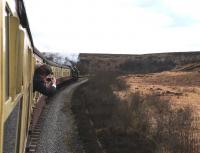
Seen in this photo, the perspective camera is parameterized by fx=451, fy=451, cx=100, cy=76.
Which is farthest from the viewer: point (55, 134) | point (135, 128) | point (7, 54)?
point (135, 128)

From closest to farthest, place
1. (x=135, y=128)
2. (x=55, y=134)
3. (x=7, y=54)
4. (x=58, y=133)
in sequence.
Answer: (x=7, y=54) < (x=55, y=134) < (x=58, y=133) < (x=135, y=128)

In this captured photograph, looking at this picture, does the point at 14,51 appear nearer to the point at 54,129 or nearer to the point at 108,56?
the point at 54,129

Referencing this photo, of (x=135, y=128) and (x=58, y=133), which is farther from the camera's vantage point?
(x=135, y=128)

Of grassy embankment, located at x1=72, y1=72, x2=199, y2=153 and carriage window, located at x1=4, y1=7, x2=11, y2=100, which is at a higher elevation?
carriage window, located at x1=4, y1=7, x2=11, y2=100

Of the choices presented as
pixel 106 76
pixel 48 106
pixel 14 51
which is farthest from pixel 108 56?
pixel 14 51

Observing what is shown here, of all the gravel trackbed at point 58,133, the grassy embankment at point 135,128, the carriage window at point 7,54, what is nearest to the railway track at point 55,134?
the gravel trackbed at point 58,133

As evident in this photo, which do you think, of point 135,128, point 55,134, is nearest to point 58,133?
point 55,134

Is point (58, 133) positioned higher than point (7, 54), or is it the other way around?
point (7, 54)

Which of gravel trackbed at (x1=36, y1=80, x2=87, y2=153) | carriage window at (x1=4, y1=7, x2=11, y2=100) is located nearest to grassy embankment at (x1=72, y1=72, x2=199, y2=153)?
gravel trackbed at (x1=36, y1=80, x2=87, y2=153)

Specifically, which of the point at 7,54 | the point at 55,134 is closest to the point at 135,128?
the point at 55,134

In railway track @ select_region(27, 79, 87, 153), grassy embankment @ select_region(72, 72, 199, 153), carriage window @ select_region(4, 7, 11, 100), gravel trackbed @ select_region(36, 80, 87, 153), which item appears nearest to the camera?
carriage window @ select_region(4, 7, 11, 100)

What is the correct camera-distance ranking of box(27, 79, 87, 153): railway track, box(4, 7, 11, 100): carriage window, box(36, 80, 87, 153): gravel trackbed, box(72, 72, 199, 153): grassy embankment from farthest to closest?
box(36, 80, 87, 153): gravel trackbed, box(27, 79, 87, 153): railway track, box(72, 72, 199, 153): grassy embankment, box(4, 7, 11, 100): carriage window

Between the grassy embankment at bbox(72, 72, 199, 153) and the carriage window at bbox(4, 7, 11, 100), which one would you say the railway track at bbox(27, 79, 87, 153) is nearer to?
the grassy embankment at bbox(72, 72, 199, 153)

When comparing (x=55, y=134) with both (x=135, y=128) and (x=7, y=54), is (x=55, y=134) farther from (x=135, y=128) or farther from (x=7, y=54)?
(x=7, y=54)
